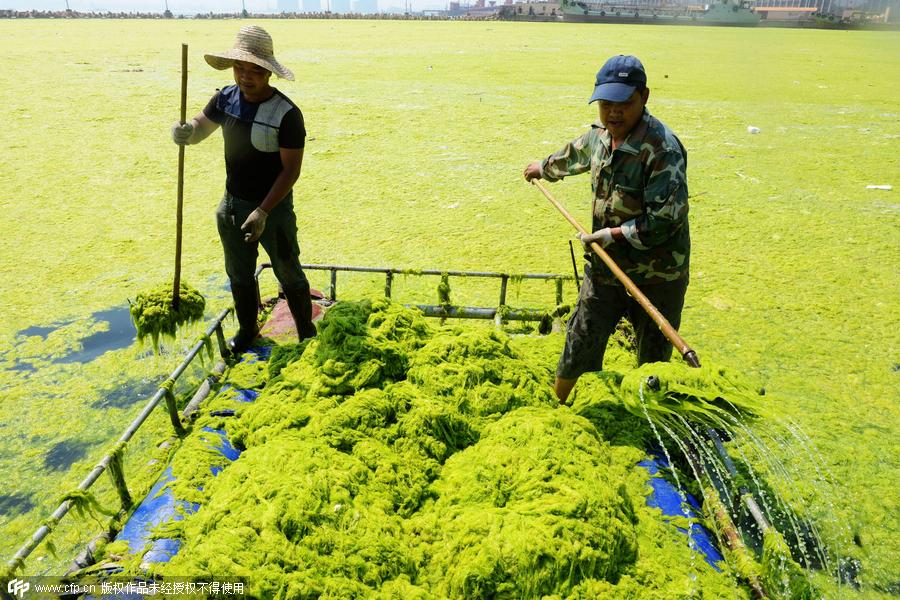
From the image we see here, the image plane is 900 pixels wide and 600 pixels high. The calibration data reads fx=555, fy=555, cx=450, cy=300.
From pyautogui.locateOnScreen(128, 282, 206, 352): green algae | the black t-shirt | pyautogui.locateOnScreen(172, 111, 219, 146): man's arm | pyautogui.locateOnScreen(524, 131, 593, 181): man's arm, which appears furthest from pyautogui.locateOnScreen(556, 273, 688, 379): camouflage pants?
pyautogui.locateOnScreen(172, 111, 219, 146): man's arm

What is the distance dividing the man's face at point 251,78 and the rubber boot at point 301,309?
1184 mm

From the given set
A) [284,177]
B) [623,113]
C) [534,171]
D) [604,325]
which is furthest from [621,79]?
[284,177]

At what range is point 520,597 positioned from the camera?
190 cm

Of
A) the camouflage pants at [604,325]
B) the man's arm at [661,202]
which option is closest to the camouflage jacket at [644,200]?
the man's arm at [661,202]

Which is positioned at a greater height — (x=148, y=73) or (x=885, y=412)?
(x=148, y=73)

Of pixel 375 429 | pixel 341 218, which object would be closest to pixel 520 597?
pixel 375 429

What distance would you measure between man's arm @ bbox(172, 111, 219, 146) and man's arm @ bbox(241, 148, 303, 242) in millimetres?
494

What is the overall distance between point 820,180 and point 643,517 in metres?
7.36

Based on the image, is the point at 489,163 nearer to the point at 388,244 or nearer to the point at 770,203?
the point at 388,244

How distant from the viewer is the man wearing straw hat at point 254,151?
9.90 ft

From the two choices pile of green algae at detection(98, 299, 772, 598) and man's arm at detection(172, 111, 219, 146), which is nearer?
pile of green algae at detection(98, 299, 772, 598)

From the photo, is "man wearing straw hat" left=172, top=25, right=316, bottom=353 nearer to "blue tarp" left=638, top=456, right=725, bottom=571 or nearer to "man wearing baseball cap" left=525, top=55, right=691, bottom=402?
"man wearing baseball cap" left=525, top=55, right=691, bottom=402

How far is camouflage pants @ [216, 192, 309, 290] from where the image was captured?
3295 mm

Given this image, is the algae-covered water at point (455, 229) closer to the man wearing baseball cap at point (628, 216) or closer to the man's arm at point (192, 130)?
the man wearing baseball cap at point (628, 216)
